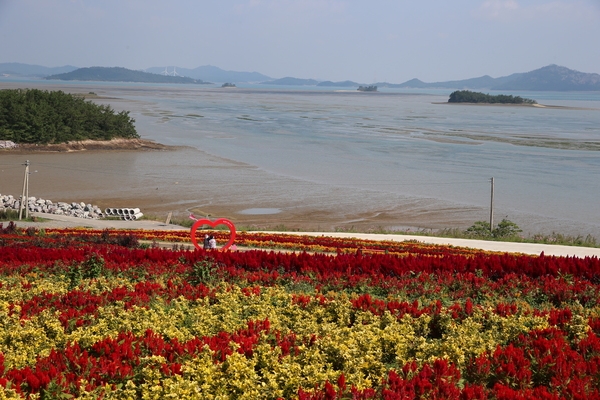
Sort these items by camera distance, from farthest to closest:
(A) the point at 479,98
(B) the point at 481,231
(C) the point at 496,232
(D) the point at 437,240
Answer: (A) the point at 479,98 → (B) the point at 481,231 → (C) the point at 496,232 → (D) the point at 437,240

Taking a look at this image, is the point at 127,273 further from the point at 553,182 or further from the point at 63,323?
the point at 553,182

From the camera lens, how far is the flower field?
5020 millimetres

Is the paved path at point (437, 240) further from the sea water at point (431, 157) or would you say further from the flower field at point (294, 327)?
the sea water at point (431, 157)

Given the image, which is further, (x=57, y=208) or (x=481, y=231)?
(x=57, y=208)

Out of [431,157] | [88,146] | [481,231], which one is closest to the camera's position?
[481,231]

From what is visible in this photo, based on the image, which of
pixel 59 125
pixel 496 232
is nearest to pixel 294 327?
pixel 496 232

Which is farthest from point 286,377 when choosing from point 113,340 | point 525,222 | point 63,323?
point 525,222

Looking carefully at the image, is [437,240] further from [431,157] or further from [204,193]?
[431,157]

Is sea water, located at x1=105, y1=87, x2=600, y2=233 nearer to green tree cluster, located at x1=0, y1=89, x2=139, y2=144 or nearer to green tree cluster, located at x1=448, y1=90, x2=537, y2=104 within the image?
green tree cluster, located at x1=0, y1=89, x2=139, y2=144

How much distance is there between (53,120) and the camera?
5359 cm

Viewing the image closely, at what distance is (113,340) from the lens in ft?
19.8

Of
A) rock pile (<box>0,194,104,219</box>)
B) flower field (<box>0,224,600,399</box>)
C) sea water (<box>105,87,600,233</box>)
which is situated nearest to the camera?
flower field (<box>0,224,600,399</box>)

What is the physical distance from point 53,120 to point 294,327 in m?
51.4

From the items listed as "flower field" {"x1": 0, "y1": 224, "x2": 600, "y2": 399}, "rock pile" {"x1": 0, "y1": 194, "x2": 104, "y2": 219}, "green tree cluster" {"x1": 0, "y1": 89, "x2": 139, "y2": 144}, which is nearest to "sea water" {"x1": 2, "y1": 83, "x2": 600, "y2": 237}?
"green tree cluster" {"x1": 0, "y1": 89, "x2": 139, "y2": 144}
